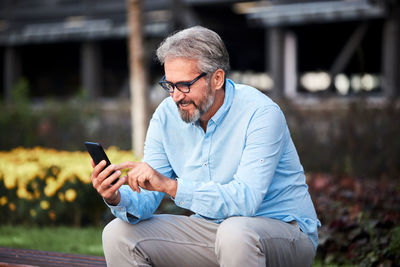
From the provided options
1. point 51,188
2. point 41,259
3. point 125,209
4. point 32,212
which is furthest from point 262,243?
point 32,212

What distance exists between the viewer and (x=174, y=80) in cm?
260

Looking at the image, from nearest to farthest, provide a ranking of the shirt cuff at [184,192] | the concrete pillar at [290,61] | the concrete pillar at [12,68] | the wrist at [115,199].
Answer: the shirt cuff at [184,192]
the wrist at [115,199]
the concrete pillar at [290,61]
the concrete pillar at [12,68]

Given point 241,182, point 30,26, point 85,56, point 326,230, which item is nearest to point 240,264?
point 241,182

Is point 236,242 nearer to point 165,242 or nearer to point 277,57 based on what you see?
point 165,242

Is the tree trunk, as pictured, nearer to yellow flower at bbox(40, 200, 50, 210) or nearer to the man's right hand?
yellow flower at bbox(40, 200, 50, 210)

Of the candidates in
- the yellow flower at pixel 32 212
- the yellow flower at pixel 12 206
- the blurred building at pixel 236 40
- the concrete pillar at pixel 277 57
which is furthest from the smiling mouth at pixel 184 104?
the concrete pillar at pixel 277 57

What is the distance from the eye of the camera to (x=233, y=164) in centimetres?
263

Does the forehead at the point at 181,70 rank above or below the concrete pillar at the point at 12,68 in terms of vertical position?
above

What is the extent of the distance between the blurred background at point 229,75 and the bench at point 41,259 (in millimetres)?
1115

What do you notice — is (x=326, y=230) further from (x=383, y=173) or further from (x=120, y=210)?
(x=383, y=173)

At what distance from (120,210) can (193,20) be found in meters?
10.5

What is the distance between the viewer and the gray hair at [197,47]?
259 centimetres

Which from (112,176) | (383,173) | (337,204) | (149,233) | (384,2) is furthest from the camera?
(384,2)

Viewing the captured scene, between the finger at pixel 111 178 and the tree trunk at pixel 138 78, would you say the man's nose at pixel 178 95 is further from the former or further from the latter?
the tree trunk at pixel 138 78
